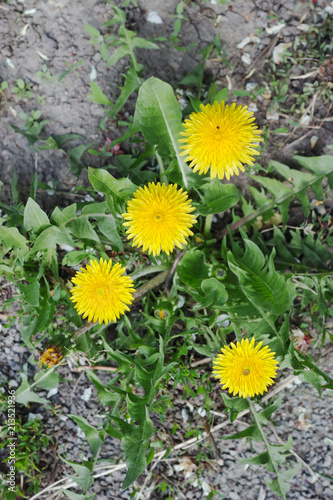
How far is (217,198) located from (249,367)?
2.79ft

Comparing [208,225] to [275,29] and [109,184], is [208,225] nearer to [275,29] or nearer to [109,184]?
[109,184]

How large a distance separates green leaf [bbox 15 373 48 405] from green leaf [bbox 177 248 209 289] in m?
1.27

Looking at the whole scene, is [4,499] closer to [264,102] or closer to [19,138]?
[19,138]

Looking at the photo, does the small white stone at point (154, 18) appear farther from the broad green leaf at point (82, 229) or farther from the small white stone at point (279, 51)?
the broad green leaf at point (82, 229)

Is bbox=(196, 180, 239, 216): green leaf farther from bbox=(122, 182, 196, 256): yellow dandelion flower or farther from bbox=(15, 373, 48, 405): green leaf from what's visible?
bbox=(15, 373, 48, 405): green leaf

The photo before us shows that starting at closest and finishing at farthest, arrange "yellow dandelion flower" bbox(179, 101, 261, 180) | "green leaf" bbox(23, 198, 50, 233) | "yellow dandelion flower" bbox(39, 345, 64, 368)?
"yellow dandelion flower" bbox(179, 101, 261, 180)
"yellow dandelion flower" bbox(39, 345, 64, 368)
"green leaf" bbox(23, 198, 50, 233)

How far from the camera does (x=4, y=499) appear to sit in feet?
8.28

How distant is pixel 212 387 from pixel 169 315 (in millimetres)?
687

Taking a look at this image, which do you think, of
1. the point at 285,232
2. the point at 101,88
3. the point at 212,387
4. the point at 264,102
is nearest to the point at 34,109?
the point at 101,88

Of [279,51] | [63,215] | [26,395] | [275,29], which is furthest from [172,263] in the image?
[275,29]

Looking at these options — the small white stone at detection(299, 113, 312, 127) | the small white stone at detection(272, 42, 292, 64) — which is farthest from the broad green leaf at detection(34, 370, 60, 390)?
the small white stone at detection(272, 42, 292, 64)

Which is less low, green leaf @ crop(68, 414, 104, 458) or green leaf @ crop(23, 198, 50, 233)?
green leaf @ crop(23, 198, 50, 233)

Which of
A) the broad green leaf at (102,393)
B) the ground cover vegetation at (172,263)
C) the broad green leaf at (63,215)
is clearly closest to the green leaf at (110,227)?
the ground cover vegetation at (172,263)

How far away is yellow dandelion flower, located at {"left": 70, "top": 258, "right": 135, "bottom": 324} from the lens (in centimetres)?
194
